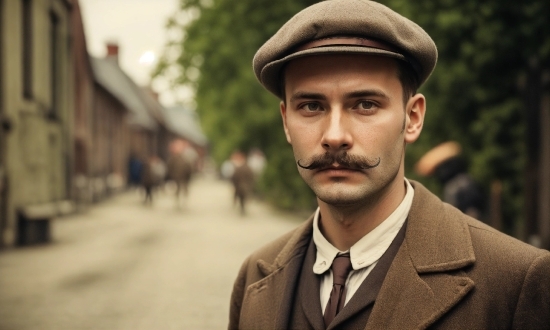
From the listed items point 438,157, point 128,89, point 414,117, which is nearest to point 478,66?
point 438,157

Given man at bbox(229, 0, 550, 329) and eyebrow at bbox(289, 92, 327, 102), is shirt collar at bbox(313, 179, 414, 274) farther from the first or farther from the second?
eyebrow at bbox(289, 92, 327, 102)

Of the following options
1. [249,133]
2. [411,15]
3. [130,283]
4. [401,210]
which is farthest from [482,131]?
[249,133]

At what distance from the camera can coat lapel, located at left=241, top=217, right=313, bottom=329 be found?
6.86ft

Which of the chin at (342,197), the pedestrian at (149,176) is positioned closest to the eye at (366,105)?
the chin at (342,197)

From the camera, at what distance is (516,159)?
10461mm

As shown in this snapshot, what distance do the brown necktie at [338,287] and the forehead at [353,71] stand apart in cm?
55

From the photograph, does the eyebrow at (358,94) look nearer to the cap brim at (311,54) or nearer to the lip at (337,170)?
the cap brim at (311,54)

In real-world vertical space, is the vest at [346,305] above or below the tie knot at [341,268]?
below

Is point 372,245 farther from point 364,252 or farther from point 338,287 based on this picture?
point 338,287

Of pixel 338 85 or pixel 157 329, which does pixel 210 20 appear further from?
pixel 338 85

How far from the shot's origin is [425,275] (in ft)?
6.19

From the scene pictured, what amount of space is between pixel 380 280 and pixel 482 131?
921 cm

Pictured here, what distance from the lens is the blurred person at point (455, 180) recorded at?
6.68 m

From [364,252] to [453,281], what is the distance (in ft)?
0.99
